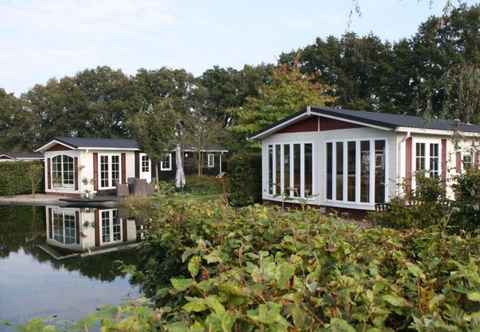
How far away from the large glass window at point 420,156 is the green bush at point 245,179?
5328 millimetres

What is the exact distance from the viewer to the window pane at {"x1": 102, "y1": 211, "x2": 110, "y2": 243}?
34.6ft

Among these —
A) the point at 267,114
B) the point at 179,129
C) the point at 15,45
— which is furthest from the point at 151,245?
the point at 179,129

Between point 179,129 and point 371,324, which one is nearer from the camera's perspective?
point 371,324

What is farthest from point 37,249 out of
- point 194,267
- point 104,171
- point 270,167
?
point 104,171

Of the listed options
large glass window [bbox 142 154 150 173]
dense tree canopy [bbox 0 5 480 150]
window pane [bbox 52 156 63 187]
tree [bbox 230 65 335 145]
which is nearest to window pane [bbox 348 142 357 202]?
tree [bbox 230 65 335 145]

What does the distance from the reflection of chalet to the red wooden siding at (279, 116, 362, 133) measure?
18.0 ft

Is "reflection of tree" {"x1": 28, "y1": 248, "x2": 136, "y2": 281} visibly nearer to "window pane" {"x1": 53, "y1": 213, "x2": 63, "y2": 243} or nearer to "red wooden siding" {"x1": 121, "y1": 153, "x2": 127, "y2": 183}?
"window pane" {"x1": 53, "y1": 213, "x2": 63, "y2": 243}

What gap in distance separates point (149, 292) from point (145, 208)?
3.83 feet

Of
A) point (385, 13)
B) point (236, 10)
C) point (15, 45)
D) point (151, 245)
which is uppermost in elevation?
point (15, 45)

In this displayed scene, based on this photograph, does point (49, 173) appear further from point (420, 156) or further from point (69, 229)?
point (420, 156)

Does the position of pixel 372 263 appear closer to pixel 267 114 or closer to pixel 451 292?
pixel 451 292

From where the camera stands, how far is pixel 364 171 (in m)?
11.9

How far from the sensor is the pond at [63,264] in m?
5.77

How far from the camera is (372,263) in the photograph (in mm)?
1933
